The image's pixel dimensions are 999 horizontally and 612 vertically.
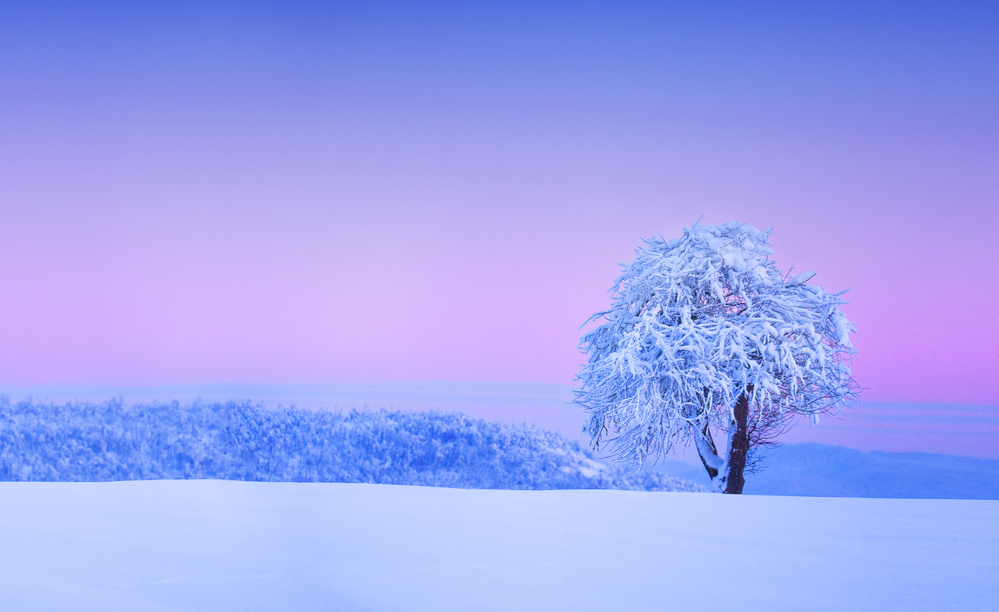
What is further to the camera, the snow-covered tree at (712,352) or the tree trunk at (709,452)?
the tree trunk at (709,452)

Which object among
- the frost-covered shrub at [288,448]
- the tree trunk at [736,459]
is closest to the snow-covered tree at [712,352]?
the tree trunk at [736,459]

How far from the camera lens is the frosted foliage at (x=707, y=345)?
9609mm

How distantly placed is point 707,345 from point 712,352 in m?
0.11

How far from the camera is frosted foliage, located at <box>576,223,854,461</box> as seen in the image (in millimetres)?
9609

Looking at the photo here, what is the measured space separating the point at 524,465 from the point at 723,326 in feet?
12.6

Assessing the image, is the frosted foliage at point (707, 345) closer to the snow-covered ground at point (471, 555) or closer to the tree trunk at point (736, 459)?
the tree trunk at point (736, 459)

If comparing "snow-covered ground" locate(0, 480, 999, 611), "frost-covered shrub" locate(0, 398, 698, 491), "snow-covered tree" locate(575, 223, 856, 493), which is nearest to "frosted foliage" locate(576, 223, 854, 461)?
"snow-covered tree" locate(575, 223, 856, 493)

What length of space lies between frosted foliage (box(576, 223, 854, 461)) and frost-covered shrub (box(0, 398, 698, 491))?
113 centimetres

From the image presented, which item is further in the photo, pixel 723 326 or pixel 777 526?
pixel 723 326

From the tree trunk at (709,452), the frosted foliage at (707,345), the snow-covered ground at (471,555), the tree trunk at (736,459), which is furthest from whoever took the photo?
the tree trunk at (709,452)

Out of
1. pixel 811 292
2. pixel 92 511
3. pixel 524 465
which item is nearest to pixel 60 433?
pixel 524 465

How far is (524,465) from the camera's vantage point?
11.3 m

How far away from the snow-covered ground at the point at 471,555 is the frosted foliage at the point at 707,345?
5.43 metres

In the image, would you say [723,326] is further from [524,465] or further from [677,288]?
[524,465]
